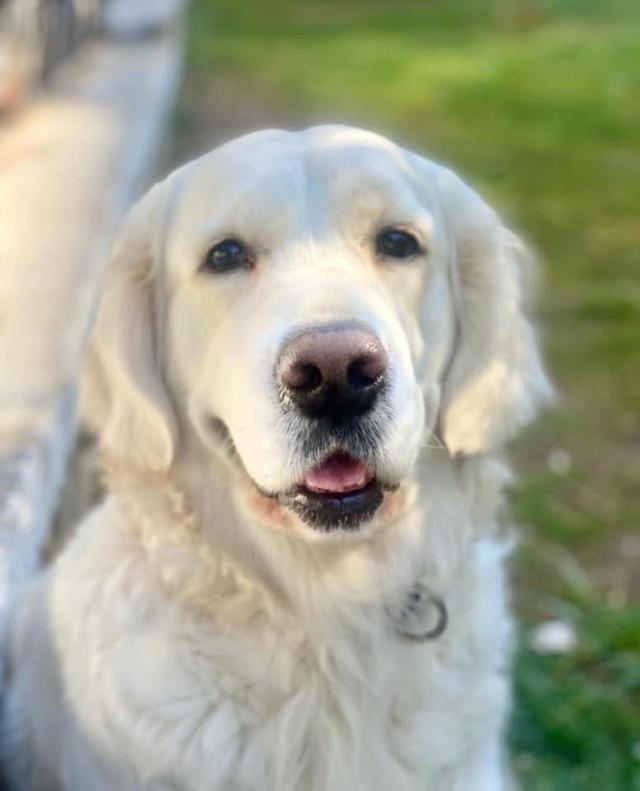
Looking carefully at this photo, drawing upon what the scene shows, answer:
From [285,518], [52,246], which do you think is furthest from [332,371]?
[52,246]

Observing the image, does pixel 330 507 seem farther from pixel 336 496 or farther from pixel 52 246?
pixel 52 246

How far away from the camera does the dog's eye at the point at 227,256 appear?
2.64m

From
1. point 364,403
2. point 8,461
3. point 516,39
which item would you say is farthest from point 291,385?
point 516,39

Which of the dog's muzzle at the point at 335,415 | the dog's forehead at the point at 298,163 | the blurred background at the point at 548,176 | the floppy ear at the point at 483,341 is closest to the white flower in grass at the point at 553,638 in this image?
the blurred background at the point at 548,176

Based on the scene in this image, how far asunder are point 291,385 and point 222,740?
798 mm

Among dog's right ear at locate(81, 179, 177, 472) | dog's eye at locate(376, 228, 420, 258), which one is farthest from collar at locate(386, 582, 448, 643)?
dog's eye at locate(376, 228, 420, 258)

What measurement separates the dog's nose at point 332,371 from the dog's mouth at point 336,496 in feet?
0.47

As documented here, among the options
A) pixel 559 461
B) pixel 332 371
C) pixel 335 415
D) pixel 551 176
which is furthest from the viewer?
pixel 551 176

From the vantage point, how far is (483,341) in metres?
2.85

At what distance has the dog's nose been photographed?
2.28m

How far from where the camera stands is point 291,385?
2.34m

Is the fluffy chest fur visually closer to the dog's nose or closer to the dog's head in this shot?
the dog's head

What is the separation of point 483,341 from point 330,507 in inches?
22.2

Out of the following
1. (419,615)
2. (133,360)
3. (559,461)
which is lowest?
(559,461)
